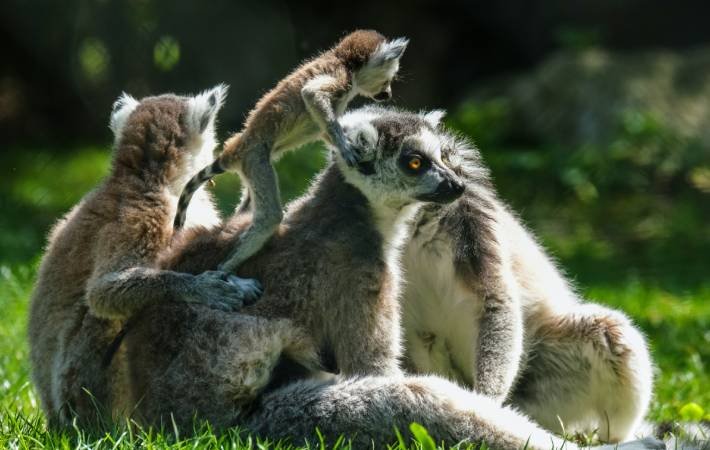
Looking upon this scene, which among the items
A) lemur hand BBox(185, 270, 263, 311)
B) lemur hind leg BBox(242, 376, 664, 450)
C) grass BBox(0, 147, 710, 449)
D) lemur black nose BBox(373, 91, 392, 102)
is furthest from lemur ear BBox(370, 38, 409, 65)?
grass BBox(0, 147, 710, 449)

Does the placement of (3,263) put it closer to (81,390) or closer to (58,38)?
(81,390)

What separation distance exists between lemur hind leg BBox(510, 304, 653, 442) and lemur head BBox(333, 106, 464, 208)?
4.10 feet

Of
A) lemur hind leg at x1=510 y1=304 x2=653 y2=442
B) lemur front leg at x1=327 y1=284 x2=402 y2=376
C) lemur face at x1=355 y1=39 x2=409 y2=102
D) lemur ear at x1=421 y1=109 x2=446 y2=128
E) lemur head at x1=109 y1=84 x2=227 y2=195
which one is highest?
lemur face at x1=355 y1=39 x2=409 y2=102

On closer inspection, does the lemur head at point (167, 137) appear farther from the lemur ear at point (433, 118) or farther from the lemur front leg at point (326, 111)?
the lemur ear at point (433, 118)

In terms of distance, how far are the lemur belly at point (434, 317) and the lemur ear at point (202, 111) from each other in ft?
4.20

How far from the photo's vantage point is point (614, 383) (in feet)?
18.6

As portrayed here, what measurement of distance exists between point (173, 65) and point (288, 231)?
9.57 metres

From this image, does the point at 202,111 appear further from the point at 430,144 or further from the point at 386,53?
the point at 430,144

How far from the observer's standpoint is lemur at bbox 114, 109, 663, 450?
4.53 meters

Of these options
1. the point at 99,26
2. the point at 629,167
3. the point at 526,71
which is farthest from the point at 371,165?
the point at 526,71

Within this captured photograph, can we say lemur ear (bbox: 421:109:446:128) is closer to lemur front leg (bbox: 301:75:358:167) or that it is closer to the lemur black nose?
the lemur black nose

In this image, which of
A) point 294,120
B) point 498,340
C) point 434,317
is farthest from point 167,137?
point 498,340

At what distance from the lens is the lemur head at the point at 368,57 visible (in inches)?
213

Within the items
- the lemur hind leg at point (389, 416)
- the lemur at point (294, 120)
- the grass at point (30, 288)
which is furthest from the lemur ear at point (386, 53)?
the grass at point (30, 288)
